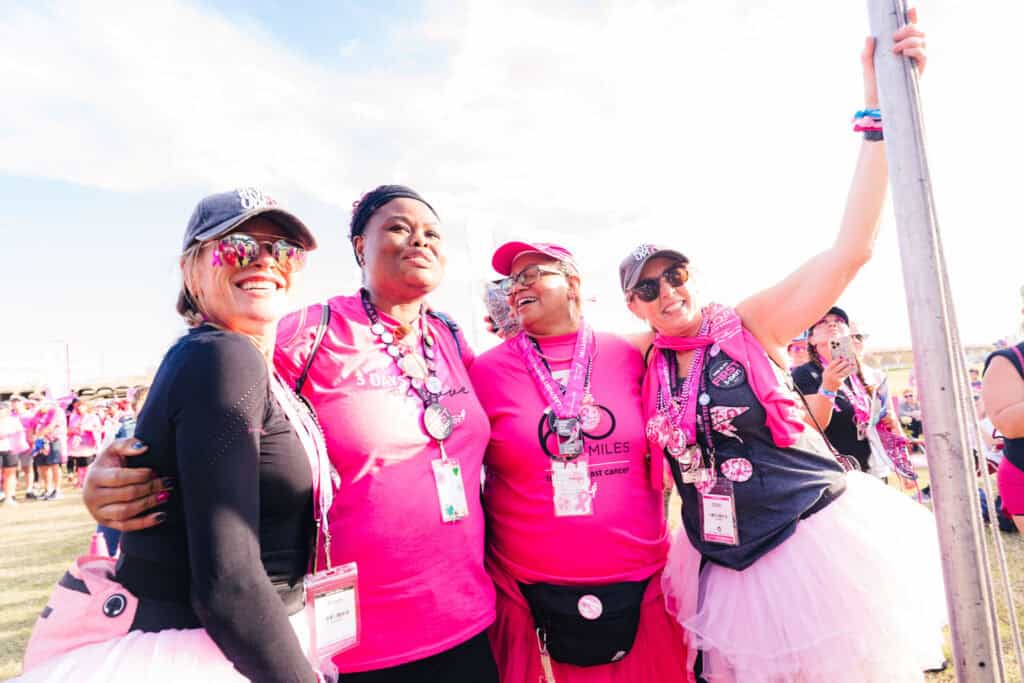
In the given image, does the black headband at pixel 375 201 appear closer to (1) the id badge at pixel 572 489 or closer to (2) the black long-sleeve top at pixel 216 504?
(2) the black long-sleeve top at pixel 216 504

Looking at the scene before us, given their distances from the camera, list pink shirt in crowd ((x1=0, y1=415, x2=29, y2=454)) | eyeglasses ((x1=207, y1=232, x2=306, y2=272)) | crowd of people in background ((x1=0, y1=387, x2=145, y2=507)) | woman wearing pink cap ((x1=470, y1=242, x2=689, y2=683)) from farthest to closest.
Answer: crowd of people in background ((x1=0, y1=387, x2=145, y2=507)), pink shirt in crowd ((x1=0, y1=415, x2=29, y2=454)), woman wearing pink cap ((x1=470, y1=242, x2=689, y2=683)), eyeglasses ((x1=207, y1=232, x2=306, y2=272))

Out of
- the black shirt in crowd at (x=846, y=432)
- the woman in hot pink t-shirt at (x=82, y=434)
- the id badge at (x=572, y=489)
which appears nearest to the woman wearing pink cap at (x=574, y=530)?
the id badge at (x=572, y=489)

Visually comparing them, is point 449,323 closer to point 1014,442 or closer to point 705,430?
point 705,430

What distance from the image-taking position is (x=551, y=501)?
2.35m

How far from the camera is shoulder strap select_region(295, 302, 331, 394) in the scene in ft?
6.72

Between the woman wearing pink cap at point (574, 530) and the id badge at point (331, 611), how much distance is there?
85 centimetres

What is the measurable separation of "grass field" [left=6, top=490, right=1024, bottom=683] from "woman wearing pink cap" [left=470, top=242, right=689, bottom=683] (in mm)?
3057

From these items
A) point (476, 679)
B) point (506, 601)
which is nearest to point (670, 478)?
point (506, 601)

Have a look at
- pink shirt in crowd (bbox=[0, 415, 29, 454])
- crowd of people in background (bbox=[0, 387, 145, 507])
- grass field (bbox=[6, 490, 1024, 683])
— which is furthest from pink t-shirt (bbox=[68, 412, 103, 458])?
grass field (bbox=[6, 490, 1024, 683])

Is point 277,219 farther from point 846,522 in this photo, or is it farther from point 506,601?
point 846,522

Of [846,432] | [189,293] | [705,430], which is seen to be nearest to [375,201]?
[189,293]

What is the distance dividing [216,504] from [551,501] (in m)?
1.40

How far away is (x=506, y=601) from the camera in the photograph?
2.46m

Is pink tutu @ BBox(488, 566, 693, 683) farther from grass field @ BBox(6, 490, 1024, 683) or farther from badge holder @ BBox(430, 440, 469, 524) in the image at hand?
grass field @ BBox(6, 490, 1024, 683)
